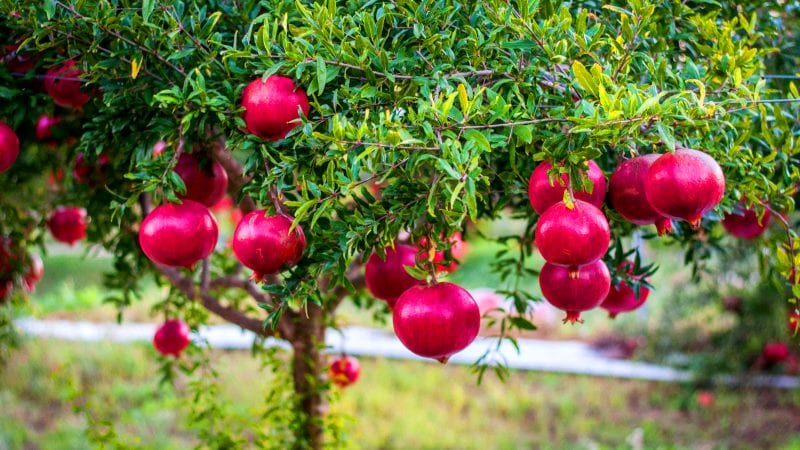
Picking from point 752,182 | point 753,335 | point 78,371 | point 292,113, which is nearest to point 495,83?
point 292,113

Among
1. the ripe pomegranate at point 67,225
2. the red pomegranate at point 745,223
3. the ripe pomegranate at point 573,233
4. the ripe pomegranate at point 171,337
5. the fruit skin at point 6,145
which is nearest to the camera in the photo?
the ripe pomegranate at point 573,233

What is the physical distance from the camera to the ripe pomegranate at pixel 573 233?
3.26ft

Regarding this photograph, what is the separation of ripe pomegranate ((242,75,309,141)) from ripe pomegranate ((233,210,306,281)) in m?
0.13

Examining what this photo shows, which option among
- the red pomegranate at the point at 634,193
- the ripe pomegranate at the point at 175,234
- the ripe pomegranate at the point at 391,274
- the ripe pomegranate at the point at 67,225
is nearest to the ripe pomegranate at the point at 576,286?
the red pomegranate at the point at 634,193

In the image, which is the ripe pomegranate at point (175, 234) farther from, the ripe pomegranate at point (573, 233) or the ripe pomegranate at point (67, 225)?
the ripe pomegranate at point (67, 225)

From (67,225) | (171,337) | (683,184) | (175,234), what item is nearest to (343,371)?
(171,337)

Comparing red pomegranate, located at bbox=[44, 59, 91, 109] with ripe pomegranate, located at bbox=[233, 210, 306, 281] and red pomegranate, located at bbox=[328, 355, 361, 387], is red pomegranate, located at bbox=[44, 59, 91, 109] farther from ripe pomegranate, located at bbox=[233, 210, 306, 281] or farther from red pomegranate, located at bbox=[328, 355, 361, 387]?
red pomegranate, located at bbox=[328, 355, 361, 387]

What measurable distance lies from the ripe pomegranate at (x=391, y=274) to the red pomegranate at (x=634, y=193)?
348mm

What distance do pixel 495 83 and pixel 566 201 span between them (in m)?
0.21

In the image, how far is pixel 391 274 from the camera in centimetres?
131

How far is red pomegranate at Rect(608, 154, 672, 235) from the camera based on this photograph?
1100 mm

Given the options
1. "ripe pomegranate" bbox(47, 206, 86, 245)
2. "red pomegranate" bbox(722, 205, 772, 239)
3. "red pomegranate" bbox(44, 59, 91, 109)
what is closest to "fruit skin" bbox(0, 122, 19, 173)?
"red pomegranate" bbox(44, 59, 91, 109)

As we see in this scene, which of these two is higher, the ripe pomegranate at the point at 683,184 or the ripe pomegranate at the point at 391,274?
the ripe pomegranate at the point at 683,184

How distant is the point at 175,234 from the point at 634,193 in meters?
0.67
